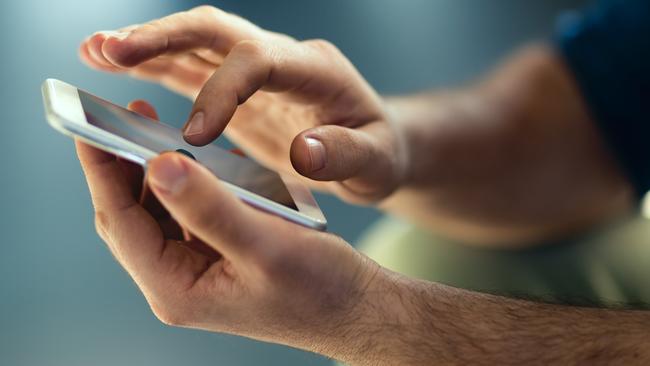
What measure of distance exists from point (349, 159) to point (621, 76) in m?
0.62

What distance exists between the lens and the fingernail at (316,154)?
53cm

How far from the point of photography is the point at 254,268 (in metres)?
0.40

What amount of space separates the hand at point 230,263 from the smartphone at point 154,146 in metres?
0.02

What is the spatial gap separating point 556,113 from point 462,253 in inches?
12.0

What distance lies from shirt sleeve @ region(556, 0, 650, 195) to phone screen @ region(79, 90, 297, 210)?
676 mm

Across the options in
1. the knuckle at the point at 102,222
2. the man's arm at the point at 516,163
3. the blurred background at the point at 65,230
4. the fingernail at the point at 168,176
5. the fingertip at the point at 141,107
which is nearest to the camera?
the fingernail at the point at 168,176

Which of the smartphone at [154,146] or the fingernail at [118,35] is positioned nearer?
the smartphone at [154,146]

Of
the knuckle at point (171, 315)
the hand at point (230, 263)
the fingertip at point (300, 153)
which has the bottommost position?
the knuckle at point (171, 315)

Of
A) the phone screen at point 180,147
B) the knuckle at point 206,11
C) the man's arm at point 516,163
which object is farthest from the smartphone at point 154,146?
the man's arm at point 516,163

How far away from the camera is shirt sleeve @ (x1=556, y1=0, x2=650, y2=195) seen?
101cm

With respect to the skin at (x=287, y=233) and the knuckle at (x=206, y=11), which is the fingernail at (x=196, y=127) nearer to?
the skin at (x=287, y=233)

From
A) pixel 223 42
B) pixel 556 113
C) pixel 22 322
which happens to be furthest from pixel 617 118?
pixel 22 322

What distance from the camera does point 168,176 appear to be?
359 mm

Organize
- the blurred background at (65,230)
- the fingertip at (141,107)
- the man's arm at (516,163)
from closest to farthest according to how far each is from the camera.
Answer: the fingertip at (141,107) < the man's arm at (516,163) < the blurred background at (65,230)
